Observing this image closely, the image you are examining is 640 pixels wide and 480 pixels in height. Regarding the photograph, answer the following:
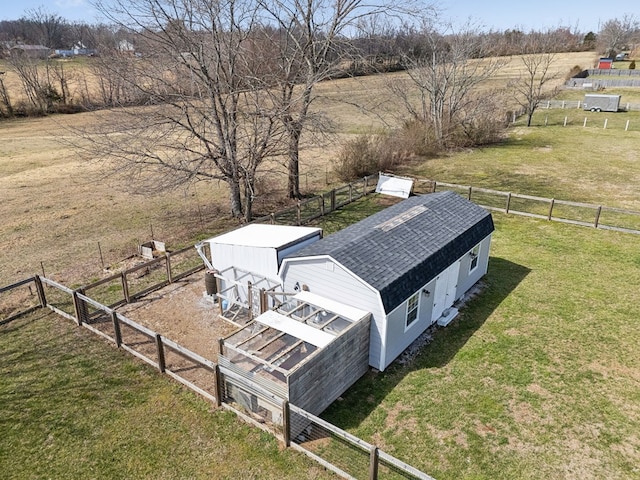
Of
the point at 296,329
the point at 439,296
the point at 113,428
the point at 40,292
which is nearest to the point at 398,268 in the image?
the point at 439,296

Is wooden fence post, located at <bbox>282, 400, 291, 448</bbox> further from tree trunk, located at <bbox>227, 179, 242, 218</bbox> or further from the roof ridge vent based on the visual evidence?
tree trunk, located at <bbox>227, 179, 242, 218</bbox>

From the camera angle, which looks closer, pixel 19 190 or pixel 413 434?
pixel 413 434

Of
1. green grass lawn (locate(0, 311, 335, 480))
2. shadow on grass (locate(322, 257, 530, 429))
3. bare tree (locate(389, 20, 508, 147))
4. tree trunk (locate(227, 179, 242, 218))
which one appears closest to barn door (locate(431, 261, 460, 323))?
shadow on grass (locate(322, 257, 530, 429))

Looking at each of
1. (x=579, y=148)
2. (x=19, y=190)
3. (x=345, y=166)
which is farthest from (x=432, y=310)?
(x=579, y=148)

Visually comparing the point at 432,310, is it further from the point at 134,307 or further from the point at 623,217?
the point at 623,217

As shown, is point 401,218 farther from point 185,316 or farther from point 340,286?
point 185,316

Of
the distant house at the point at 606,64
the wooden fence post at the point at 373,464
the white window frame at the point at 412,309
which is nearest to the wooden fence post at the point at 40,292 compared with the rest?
the white window frame at the point at 412,309
